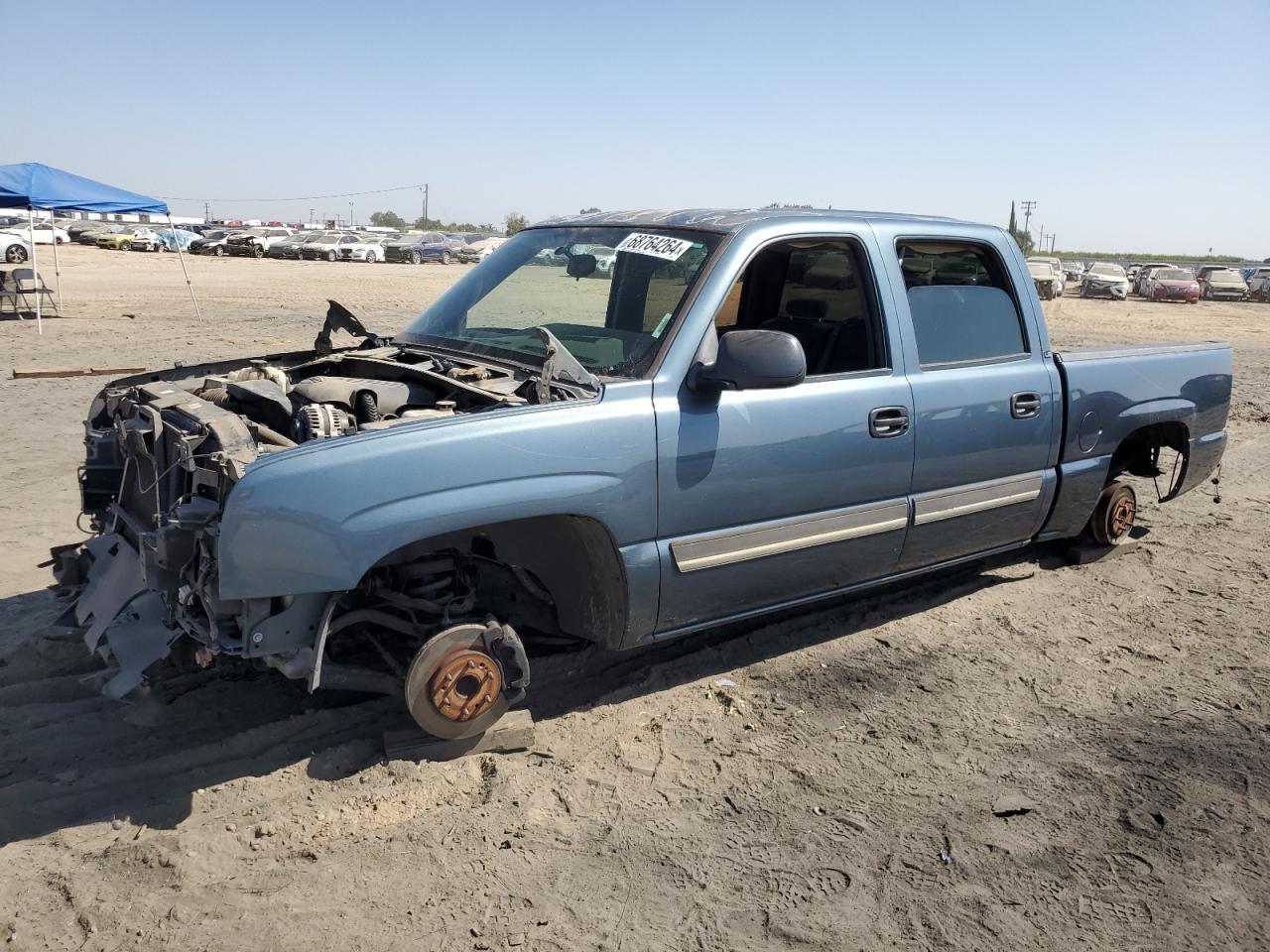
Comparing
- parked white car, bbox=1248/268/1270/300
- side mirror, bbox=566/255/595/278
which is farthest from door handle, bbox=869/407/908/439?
parked white car, bbox=1248/268/1270/300

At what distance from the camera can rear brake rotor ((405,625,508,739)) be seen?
3.36 metres

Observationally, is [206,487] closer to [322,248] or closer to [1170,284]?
[1170,284]

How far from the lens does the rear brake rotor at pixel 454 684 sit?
3.36 m

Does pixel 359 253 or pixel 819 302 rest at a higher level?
pixel 359 253

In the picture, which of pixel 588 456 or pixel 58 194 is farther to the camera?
pixel 58 194

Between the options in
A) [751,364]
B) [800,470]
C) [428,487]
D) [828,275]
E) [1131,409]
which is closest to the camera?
[428,487]

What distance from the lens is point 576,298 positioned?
4262 millimetres

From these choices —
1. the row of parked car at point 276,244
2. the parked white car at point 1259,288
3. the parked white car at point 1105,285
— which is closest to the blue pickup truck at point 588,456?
the parked white car at point 1105,285

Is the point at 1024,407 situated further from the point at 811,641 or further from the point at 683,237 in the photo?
the point at 683,237

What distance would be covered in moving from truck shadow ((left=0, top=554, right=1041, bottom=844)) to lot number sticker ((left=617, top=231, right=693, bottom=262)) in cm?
171

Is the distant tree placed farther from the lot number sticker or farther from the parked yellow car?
the lot number sticker

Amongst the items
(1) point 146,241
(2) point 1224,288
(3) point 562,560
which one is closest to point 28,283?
(3) point 562,560

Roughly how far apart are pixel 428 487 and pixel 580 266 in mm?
1600

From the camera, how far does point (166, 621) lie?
3340mm
